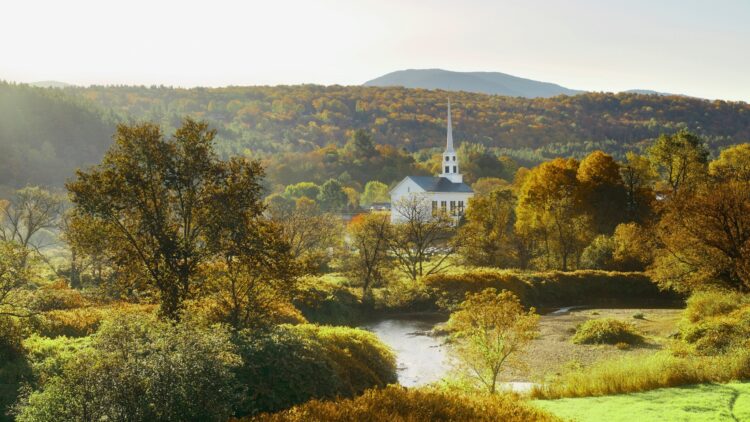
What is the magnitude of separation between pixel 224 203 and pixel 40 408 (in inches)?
436

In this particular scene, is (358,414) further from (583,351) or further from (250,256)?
(583,351)

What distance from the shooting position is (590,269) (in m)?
60.9

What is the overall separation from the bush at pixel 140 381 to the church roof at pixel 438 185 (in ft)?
281

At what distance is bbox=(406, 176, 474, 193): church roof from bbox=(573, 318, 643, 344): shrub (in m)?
64.3

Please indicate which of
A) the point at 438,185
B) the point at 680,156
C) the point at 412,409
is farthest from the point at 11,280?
the point at 438,185

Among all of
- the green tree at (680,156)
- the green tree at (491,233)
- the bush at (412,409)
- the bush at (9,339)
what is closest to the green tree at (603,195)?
the green tree at (680,156)

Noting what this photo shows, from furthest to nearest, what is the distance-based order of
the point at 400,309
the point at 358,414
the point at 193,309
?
the point at 400,309, the point at 193,309, the point at 358,414

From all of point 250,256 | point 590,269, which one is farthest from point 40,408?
point 590,269

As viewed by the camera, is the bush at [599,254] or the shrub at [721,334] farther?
the bush at [599,254]

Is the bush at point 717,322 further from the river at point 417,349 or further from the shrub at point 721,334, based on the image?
the river at point 417,349

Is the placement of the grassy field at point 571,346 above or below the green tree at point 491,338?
below

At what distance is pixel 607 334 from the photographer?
35.2m

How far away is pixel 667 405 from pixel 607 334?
1907cm

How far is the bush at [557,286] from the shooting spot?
170 feet
